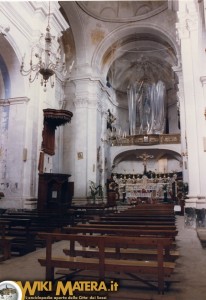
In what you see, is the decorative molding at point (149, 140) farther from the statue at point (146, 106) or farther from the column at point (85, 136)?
the column at point (85, 136)

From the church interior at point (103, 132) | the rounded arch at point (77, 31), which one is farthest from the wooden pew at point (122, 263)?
the rounded arch at point (77, 31)

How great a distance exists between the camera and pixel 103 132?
15633mm

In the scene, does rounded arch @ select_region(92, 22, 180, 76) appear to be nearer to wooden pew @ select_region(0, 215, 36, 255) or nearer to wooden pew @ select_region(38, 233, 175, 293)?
wooden pew @ select_region(0, 215, 36, 255)

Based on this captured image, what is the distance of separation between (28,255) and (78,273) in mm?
1557

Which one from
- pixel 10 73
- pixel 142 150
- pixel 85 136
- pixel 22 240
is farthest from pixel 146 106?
pixel 22 240

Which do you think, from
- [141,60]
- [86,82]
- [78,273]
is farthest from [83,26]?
[78,273]

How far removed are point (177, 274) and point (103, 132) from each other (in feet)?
42.0

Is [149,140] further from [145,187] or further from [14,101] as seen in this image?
[14,101]

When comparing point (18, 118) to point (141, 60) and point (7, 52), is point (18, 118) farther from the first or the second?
point (141, 60)

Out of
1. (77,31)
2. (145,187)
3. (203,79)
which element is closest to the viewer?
(203,79)

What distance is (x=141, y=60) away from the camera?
63.3 ft

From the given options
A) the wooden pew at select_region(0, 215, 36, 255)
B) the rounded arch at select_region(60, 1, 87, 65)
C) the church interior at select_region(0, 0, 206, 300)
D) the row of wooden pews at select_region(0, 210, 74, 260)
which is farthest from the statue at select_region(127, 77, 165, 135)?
the wooden pew at select_region(0, 215, 36, 255)
